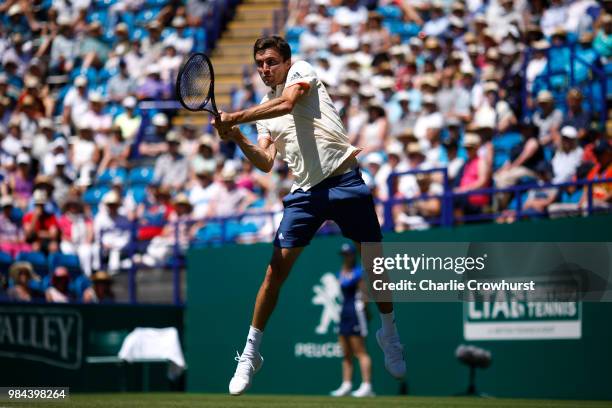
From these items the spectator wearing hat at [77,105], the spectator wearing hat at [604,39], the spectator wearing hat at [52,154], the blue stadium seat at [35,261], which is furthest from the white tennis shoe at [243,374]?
the spectator wearing hat at [77,105]

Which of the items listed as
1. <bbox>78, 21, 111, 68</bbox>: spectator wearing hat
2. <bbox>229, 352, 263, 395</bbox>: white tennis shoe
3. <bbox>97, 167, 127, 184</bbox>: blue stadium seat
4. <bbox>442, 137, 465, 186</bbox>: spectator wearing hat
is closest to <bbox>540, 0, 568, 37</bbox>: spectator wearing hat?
<bbox>442, 137, 465, 186</bbox>: spectator wearing hat

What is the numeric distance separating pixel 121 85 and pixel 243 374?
13354mm

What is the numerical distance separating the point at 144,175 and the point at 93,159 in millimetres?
1332

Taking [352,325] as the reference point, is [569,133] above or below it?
above

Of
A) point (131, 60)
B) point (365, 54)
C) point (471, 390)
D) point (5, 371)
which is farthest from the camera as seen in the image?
point (131, 60)

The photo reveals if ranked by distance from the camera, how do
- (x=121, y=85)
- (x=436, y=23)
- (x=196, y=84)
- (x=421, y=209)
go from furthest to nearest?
1. (x=121, y=85)
2. (x=436, y=23)
3. (x=421, y=209)
4. (x=196, y=84)

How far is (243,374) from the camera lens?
27.7ft

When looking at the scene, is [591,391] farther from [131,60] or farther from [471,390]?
[131,60]

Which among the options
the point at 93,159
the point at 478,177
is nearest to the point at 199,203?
the point at 93,159

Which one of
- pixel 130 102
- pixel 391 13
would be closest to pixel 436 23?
pixel 391 13

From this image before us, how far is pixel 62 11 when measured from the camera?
78.8ft

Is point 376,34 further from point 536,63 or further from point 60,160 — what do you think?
point 60,160

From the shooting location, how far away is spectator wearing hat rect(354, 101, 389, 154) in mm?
15992

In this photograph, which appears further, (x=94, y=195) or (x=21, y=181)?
(x=21, y=181)
